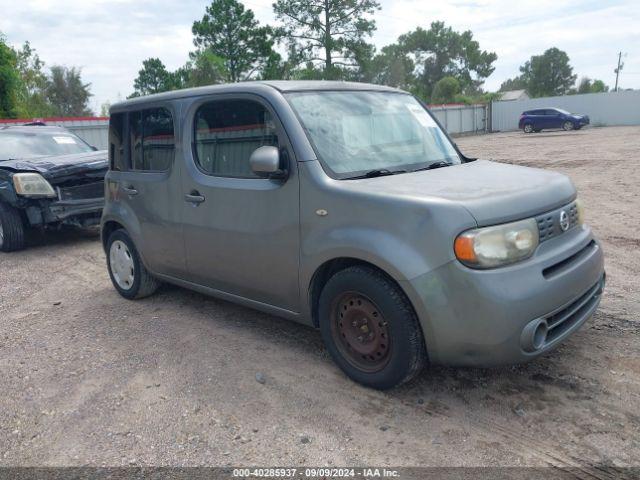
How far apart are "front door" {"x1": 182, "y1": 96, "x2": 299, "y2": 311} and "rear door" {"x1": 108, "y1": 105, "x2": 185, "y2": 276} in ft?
0.63

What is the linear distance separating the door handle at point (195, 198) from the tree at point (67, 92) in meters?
60.8

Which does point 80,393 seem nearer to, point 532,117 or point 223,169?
point 223,169

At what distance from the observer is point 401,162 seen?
12.3 feet

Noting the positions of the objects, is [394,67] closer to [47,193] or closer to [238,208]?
[47,193]

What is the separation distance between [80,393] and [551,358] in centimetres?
308

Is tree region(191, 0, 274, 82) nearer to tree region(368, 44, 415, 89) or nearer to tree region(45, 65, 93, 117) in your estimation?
tree region(45, 65, 93, 117)

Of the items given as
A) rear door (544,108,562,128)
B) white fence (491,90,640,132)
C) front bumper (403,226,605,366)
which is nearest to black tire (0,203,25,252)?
front bumper (403,226,605,366)

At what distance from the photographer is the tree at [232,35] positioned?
137 ft

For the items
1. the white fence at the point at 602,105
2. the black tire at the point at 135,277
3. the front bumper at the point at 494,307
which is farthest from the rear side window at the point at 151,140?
the white fence at the point at 602,105

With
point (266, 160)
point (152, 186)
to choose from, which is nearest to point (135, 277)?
point (152, 186)

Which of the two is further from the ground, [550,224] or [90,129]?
[90,129]

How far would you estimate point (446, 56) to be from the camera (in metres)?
83.1

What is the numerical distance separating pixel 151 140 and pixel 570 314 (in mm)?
3568

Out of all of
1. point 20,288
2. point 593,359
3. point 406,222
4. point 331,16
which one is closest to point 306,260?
point 406,222
